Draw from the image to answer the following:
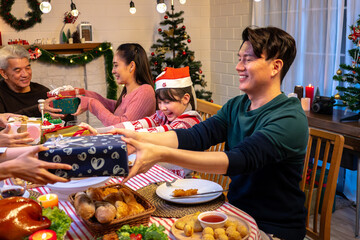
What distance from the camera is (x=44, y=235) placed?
1.19 meters

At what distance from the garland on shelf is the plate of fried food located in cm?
396

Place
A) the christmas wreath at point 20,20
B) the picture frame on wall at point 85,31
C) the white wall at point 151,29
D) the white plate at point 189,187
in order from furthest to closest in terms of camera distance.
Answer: the picture frame on wall at point 85,31 < the white wall at point 151,29 < the christmas wreath at point 20,20 < the white plate at point 189,187

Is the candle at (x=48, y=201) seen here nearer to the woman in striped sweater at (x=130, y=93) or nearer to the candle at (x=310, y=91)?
the woman in striped sweater at (x=130, y=93)

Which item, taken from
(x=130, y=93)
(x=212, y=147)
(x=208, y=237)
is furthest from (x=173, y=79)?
(x=208, y=237)

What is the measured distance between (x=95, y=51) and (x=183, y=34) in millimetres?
1199

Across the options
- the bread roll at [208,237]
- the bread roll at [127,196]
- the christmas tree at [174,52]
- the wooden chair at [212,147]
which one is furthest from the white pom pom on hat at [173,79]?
the christmas tree at [174,52]

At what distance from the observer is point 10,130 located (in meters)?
1.99

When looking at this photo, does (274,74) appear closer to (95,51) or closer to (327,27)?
(327,27)

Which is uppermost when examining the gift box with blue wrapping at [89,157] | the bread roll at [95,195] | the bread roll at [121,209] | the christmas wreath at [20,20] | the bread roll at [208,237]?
the christmas wreath at [20,20]

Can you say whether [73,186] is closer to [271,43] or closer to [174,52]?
[271,43]

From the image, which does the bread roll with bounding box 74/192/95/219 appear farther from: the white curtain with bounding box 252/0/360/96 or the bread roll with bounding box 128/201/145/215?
the white curtain with bounding box 252/0/360/96

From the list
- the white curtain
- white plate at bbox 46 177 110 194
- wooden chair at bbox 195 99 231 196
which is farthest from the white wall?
white plate at bbox 46 177 110 194

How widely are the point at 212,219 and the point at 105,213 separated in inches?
14.5

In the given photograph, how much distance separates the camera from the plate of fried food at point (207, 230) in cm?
127
